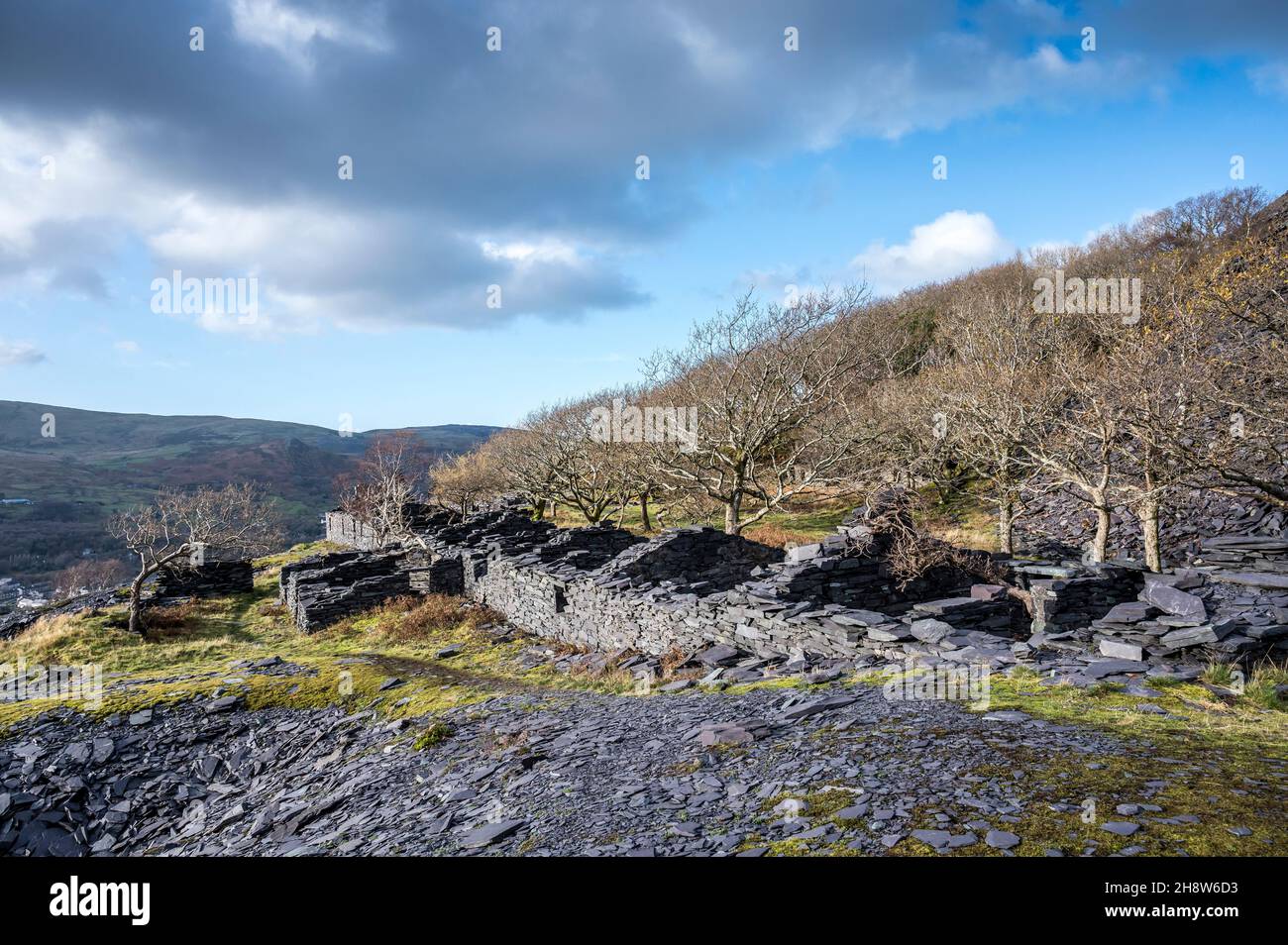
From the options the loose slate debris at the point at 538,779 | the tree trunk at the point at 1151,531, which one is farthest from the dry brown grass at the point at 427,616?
the tree trunk at the point at 1151,531

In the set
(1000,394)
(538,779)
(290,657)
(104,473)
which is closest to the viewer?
(538,779)

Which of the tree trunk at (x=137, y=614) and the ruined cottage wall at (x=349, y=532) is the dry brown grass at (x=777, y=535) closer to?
the ruined cottage wall at (x=349, y=532)

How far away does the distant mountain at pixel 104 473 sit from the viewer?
229 feet

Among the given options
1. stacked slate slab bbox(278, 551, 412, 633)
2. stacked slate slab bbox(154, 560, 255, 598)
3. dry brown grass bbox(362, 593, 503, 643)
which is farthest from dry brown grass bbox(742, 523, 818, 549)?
stacked slate slab bbox(154, 560, 255, 598)

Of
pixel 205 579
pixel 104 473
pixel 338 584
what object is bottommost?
pixel 205 579

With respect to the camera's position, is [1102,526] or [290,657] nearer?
[290,657]

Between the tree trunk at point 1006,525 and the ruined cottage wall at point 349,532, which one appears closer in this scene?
the tree trunk at point 1006,525

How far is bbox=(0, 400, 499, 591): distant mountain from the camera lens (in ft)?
229

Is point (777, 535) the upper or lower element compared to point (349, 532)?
upper

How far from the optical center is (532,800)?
6.02 m

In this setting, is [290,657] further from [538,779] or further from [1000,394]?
[1000,394]

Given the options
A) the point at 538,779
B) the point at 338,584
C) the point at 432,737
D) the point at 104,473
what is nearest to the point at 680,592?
the point at 432,737

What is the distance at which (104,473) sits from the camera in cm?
12031

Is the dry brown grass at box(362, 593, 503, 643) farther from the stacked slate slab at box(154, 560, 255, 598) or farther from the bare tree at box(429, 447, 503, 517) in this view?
the bare tree at box(429, 447, 503, 517)
